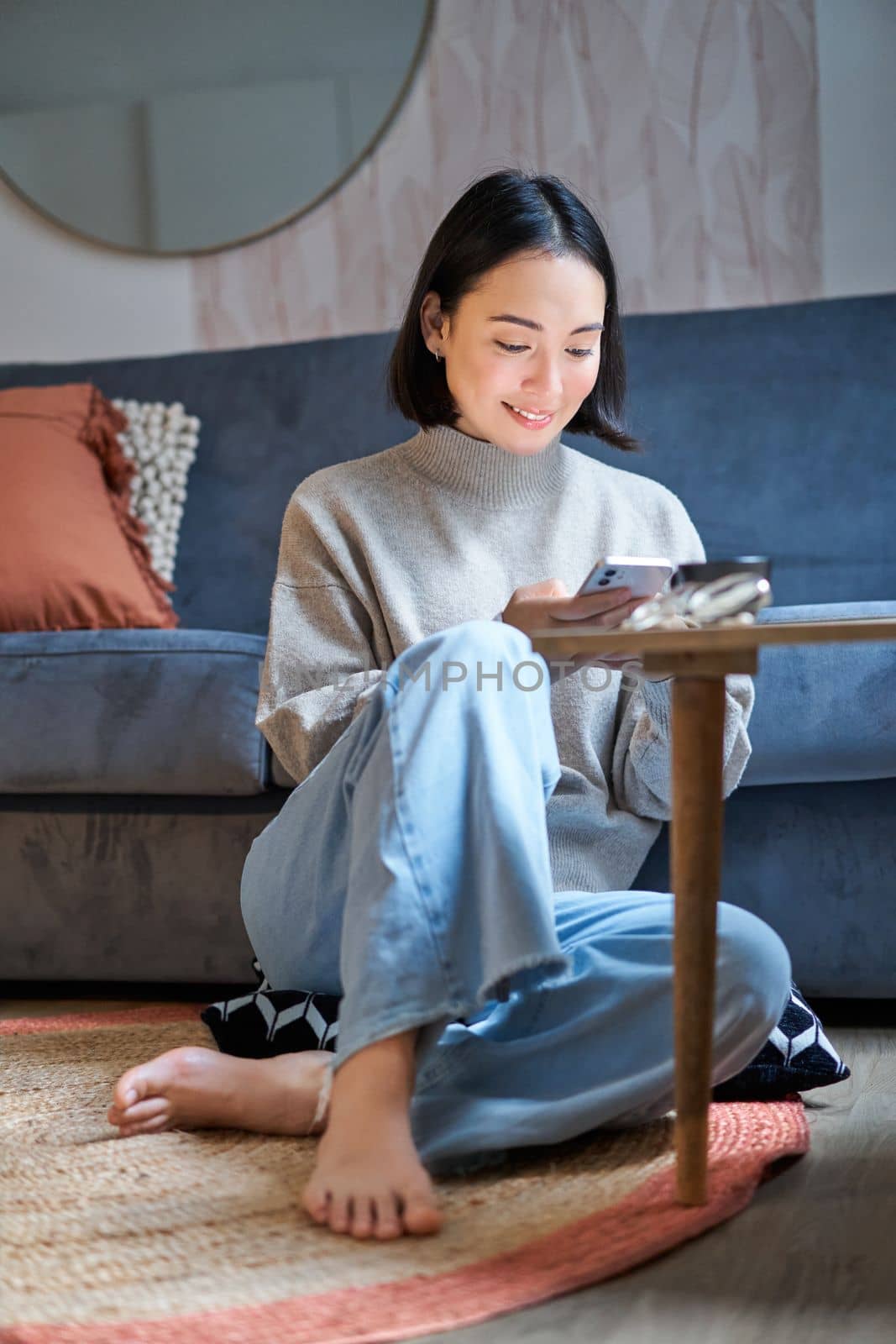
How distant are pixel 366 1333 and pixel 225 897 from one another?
2.92 feet

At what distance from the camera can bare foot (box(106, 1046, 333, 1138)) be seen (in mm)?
1037

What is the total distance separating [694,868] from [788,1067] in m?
0.39

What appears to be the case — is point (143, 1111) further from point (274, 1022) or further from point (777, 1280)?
point (777, 1280)

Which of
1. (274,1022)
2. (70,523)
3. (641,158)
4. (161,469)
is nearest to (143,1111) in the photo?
(274,1022)

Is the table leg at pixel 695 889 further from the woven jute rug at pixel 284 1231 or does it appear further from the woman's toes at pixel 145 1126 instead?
the woman's toes at pixel 145 1126

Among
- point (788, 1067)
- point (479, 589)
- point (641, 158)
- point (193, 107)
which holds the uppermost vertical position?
point (193, 107)

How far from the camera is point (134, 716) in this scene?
5.05ft

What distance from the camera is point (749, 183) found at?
2400 millimetres

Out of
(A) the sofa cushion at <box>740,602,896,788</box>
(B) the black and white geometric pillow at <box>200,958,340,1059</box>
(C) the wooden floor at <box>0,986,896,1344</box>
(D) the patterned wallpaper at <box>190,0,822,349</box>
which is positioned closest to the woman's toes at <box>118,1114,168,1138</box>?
(B) the black and white geometric pillow at <box>200,958,340,1059</box>

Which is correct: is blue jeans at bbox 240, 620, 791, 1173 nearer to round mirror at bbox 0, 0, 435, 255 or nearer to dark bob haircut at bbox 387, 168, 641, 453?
dark bob haircut at bbox 387, 168, 641, 453

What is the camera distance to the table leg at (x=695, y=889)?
842 mm

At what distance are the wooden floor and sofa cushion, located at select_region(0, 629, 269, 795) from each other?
2.52 ft

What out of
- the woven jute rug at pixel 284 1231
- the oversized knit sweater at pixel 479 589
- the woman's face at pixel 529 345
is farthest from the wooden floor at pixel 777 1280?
the woman's face at pixel 529 345

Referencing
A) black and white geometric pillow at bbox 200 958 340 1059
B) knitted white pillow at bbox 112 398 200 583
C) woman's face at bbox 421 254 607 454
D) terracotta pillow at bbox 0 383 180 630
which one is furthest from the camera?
knitted white pillow at bbox 112 398 200 583
